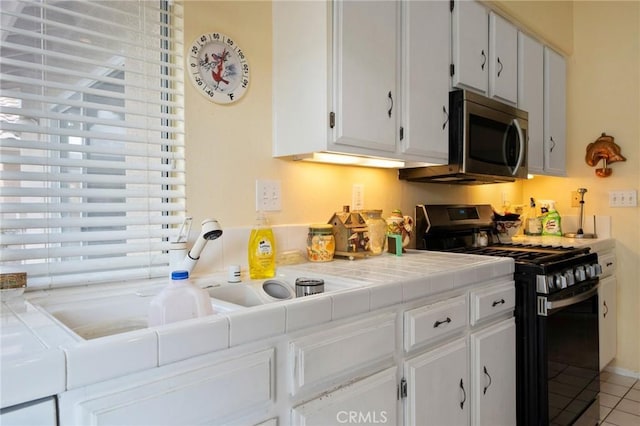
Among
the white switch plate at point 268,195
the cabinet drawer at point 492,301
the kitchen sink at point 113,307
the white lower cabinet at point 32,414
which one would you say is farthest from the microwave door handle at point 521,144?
the white lower cabinet at point 32,414

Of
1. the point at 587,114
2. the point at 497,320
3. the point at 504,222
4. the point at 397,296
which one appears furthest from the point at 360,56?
the point at 587,114

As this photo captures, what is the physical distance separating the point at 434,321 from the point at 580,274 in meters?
1.12

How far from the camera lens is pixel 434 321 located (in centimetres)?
143

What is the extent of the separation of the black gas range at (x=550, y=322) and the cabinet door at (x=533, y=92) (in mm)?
678

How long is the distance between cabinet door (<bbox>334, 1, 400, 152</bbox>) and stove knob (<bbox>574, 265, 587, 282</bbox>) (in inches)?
45.5

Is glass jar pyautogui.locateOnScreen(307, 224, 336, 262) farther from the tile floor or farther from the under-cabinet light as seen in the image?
the tile floor

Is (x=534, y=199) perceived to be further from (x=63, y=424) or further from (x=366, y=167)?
(x=63, y=424)

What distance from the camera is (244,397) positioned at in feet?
2.97

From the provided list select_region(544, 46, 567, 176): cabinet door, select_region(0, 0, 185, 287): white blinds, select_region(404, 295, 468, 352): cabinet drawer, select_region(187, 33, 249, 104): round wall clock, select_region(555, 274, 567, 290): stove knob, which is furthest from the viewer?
select_region(544, 46, 567, 176): cabinet door

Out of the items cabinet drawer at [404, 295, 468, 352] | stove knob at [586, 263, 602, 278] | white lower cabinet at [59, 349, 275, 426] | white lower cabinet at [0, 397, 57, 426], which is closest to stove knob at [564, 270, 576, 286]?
stove knob at [586, 263, 602, 278]

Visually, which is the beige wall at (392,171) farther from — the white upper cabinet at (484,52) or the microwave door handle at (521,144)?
the microwave door handle at (521,144)

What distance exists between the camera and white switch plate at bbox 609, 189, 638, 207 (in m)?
2.83

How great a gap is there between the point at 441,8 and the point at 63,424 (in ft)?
6.84

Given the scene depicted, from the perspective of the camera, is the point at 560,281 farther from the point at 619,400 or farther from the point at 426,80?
the point at 619,400
